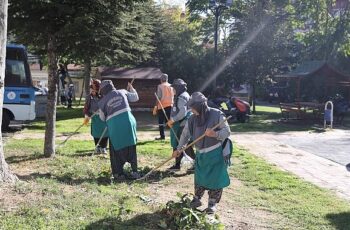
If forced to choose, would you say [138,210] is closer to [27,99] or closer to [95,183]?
[95,183]

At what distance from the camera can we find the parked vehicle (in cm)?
1523

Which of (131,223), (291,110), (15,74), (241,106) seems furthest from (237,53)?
(131,223)

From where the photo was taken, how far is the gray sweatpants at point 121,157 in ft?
28.1

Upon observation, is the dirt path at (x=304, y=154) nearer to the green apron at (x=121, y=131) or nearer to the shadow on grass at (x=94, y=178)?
the shadow on grass at (x=94, y=178)

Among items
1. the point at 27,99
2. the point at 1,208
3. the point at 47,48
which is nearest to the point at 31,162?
the point at 47,48

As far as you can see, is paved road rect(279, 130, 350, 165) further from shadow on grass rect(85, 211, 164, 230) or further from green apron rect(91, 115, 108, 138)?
shadow on grass rect(85, 211, 164, 230)

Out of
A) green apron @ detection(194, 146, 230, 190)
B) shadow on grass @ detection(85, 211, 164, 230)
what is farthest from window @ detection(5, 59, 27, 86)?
shadow on grass @ detection(85, 211, 164, 230)

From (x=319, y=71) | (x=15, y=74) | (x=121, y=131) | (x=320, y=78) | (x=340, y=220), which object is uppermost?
(x=319, y=71)

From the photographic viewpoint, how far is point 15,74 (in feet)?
50.4

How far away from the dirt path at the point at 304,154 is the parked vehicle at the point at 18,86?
21.5 feet

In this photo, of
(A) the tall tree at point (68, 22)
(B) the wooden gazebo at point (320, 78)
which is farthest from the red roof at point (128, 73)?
(A) the tall tree at point (68, 22)

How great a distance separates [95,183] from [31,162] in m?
2.70

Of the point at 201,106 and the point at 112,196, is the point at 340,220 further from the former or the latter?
the point at 112,196

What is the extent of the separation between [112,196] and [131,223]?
4.09 feet
